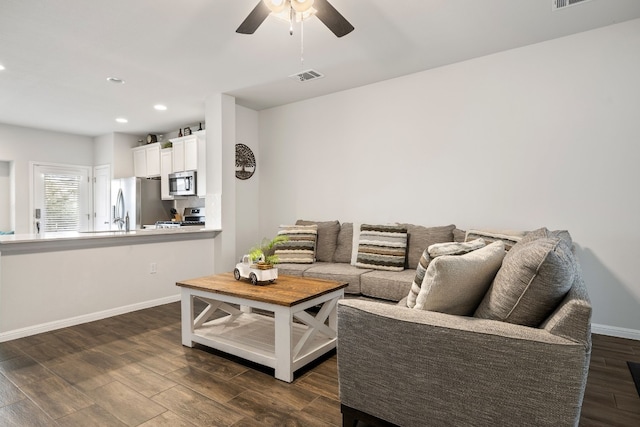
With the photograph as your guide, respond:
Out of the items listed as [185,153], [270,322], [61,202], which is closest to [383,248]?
[270,322]

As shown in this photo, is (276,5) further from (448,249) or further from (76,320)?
(76,320)

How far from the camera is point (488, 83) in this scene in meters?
3.40

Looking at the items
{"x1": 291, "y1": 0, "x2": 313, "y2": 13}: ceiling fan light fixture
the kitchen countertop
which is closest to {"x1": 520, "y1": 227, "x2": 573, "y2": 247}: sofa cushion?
{"x1": 291, "y1": 0, "x2": 313, "y2": 13}: ceiling fan light fixture

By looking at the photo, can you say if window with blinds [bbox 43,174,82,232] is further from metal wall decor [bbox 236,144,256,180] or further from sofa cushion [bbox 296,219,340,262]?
sofa cushion [bbox 296,219,340,262]

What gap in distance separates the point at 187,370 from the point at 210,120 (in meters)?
3.14

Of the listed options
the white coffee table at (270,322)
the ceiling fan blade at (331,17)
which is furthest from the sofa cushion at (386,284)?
the ceiling fan blade at (331,17)

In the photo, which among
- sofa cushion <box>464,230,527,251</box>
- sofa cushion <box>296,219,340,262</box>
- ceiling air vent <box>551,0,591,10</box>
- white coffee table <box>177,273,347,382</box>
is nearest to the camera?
white coffee table <box>177,273,347,382</box>

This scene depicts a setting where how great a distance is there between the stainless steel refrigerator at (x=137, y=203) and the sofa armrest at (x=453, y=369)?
5250mm

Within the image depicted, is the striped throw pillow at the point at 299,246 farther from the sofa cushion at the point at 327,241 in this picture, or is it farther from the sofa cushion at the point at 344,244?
the sofa cushion at the point at 344,244

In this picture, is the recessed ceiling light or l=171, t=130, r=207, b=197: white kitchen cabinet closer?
the recessed ceiling light

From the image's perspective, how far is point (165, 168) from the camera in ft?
19.0

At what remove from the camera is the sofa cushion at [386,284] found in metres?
2.89

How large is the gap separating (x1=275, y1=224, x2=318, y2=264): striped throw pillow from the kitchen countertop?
1.05 metres

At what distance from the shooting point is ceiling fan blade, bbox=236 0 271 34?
6.82ft
